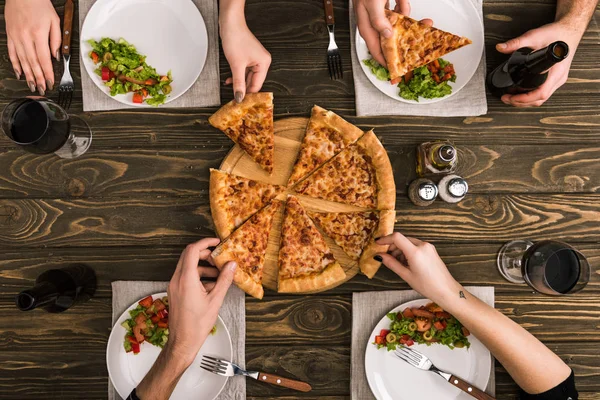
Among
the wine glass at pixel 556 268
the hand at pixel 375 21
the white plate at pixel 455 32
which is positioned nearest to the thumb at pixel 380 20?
the hand at pixel 375 21

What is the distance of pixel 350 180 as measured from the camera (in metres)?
3.11

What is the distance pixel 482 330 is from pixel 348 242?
1.00 meters

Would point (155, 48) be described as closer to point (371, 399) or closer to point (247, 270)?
point (247, 270)

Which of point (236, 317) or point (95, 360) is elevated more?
point (236, 317)

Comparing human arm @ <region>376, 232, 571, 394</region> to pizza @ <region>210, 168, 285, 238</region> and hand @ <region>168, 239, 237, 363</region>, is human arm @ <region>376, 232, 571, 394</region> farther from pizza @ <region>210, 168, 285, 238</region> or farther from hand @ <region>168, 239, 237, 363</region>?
hand @ <region>168, 239, 237, 363</region>

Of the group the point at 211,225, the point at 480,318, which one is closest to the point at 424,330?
the point at 480,318

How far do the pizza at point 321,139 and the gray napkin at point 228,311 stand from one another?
90 cm

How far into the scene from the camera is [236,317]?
299 cm

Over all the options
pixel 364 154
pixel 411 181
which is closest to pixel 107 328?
pixel 364 154

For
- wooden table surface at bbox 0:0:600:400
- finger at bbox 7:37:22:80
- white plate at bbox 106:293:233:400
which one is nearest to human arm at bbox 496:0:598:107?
wooden table surface at bbox 0:0:600:400

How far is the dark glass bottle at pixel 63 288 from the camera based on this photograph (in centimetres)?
272

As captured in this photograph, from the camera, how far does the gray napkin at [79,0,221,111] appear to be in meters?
3.03

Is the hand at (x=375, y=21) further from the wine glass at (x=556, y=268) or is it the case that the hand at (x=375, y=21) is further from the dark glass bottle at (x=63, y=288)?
the dark glass bottle at (x=63, y=288)

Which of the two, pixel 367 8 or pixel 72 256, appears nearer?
pixel 367 8
